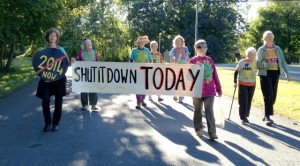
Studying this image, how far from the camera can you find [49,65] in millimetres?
8039

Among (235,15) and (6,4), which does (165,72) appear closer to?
(6,4)

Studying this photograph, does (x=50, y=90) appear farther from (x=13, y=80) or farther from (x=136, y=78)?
(x=13, y=80)

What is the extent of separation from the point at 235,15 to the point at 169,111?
180 feet

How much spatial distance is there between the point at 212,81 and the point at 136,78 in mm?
2022

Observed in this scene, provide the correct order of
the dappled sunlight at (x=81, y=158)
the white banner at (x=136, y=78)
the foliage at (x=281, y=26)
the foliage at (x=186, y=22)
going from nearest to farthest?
the dappled sunlight at (x=81, y=158) → the white banner at (x=136, y=78) → the foliage at (x=186, y=22) → the foliage at (x=281, y=26)

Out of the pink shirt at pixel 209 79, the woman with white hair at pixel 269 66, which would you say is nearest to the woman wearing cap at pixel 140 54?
the woman with white hair at pixel 269 66

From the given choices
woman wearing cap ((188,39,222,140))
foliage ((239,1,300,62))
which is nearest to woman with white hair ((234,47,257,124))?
woman wearing cap ((188,39,222,140))

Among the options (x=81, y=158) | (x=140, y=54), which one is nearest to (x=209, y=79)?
(x=81, y=158)

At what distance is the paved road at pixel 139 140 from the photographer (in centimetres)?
607

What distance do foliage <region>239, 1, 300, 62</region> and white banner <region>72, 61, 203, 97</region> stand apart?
64.3 metres

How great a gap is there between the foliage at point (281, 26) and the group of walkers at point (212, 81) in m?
63.4

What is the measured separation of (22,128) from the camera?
8438mm

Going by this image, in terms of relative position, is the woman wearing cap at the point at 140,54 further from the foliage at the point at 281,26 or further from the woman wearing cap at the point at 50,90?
the foliage at the point at 281,26

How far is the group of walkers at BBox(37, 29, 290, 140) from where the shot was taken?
7.57 metres
